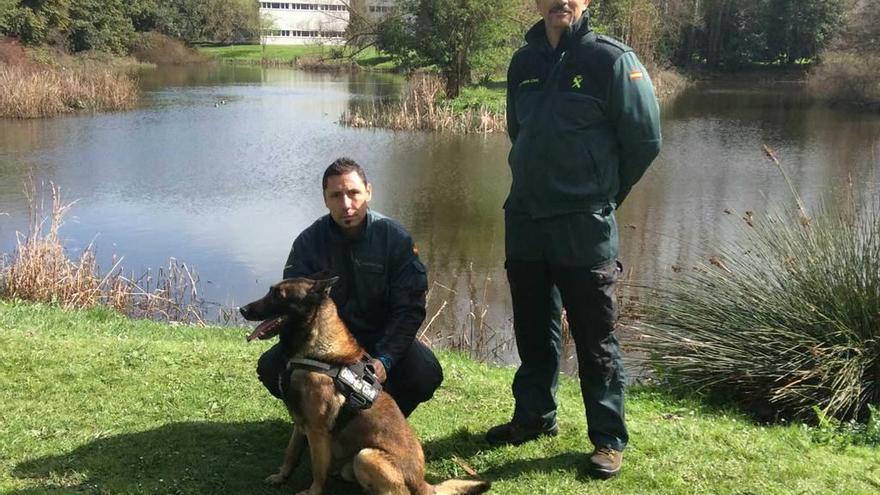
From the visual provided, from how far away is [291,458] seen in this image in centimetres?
372

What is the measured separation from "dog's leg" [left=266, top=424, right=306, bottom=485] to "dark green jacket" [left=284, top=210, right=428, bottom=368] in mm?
550

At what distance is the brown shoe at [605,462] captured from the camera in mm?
3795

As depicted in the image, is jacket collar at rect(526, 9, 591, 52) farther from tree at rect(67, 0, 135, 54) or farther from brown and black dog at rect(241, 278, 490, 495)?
tree at rect(67, 0, 135, 54)

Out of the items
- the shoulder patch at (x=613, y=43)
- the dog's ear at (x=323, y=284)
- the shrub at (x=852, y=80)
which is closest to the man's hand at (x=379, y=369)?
the dog's ear at (x=323, y=284)

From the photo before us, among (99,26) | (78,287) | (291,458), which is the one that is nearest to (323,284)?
(291,458)

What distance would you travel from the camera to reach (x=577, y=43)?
144 inches

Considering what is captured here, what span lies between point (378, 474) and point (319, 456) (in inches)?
14.1

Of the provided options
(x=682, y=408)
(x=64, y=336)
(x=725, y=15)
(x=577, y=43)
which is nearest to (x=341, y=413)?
(x=577, y=43)

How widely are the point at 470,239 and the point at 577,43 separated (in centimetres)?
862

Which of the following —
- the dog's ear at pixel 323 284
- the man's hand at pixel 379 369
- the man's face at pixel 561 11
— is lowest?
the man's hand at pixel 379 369

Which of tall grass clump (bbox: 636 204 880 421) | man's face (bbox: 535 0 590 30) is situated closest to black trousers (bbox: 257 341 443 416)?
man's face (bbox: 535 0 590 30)

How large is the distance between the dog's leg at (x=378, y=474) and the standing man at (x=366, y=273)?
22.6 inches

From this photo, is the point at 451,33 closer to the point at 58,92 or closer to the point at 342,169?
the point at 58,92

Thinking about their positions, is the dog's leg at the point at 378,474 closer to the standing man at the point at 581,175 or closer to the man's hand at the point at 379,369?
the man's hand at the point at 379,369
